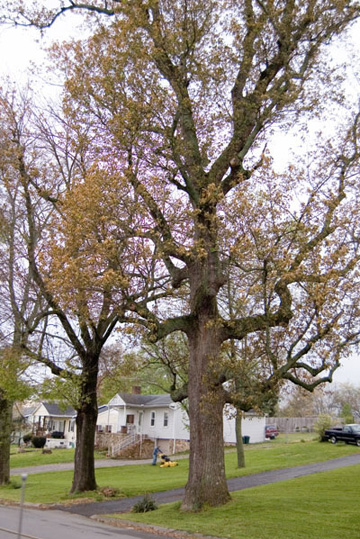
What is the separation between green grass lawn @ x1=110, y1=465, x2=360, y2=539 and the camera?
1047 centimetres

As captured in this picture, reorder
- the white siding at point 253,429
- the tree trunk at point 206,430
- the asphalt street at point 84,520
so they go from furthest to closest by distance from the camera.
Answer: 1. the white siding at point 253,429
2. the tree trunk at point 206,430
3. the asphalt street at point 84,520

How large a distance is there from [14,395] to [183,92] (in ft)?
41.7

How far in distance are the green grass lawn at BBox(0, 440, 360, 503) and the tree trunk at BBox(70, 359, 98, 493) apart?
2.11 feet

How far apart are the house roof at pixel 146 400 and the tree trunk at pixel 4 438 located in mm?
22454

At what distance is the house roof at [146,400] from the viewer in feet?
150

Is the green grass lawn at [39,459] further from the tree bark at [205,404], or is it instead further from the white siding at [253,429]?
the tree bark at [205,404]

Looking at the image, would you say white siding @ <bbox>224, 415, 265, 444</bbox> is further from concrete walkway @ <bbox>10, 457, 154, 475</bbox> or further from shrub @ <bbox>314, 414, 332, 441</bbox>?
concrete walkway @ <bbox>10, 457, 154, 475</bbox>

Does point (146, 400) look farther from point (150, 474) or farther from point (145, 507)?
point (145, 507)

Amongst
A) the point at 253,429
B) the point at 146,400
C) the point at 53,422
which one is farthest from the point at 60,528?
the point at 53,422

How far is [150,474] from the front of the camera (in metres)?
28.2

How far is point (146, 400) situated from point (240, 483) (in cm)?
2964

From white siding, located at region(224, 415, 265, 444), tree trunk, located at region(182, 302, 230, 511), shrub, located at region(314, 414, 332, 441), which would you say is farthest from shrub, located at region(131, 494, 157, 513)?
white siding, located at region(224, 415, 265, 444)

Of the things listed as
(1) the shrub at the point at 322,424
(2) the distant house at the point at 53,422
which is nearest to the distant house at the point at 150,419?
(2) the distant house at the point at 53,422

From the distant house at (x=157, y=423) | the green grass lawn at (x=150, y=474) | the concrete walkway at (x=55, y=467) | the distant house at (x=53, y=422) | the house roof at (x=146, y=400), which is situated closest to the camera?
the green grass lawn at (x=150, y=474)
